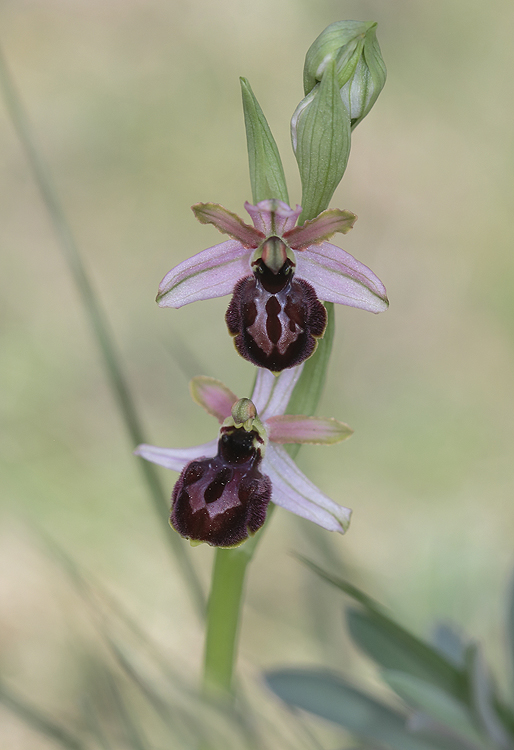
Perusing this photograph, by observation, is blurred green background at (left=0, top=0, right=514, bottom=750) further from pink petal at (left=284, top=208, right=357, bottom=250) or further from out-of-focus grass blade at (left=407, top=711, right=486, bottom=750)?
pink petal at (left=284, top=208, right=357, bottom=250)

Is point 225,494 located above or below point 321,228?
below

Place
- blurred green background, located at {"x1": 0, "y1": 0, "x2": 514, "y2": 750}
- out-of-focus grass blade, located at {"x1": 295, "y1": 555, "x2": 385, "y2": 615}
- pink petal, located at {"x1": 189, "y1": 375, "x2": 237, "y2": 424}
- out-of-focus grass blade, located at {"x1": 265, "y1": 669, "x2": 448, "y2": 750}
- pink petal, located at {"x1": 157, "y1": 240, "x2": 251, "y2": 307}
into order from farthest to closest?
blurred green background, located at {"x1": 0, "y1": 0, "x2": 514, "y2": 750}
out-of-focus grass blade, located at {"x1": 265, "y1": 669, "x2": 448, "y2": 750}
pink petal, located at {"x1": 189, "y1": 375, "x2": 237, "y2": 424}
pink petal, located at {"x1": 157, "y1": 240, "x2": 251, "y2": 307}
out-of-focus grass blade, located at {"x1": 295, "y1": 555, "x2": 385, "y2": 615}

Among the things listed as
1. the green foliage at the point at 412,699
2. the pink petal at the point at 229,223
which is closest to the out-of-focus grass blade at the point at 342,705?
the green foliage at the point at 412,699

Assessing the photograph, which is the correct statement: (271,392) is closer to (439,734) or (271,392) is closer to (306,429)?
(306,429)

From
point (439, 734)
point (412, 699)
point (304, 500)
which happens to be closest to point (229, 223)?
point (304, 500)

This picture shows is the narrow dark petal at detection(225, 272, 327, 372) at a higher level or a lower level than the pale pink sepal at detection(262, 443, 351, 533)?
higher

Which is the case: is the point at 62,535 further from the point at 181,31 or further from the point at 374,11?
the point at 374,11

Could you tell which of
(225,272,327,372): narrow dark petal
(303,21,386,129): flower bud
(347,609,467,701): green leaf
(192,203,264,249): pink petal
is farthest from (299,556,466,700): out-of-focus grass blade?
(303,21,386,129): flower bud

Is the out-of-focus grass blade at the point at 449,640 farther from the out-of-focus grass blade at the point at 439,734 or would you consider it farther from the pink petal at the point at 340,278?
the pink petal at the point at 340,278
